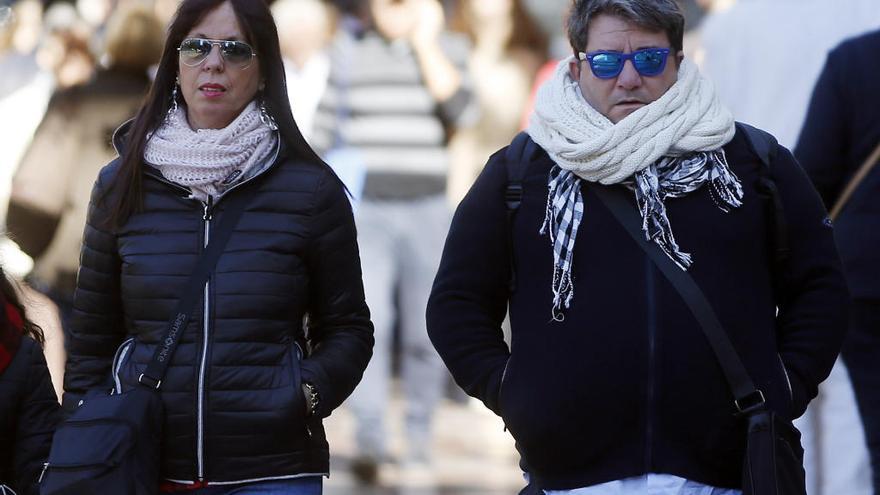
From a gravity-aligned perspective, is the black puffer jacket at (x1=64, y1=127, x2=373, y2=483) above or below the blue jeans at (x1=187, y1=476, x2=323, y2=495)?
above

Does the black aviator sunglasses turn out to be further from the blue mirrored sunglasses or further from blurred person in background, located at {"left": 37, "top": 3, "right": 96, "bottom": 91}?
blurred person in background, located at {"left": 37, "top": 3, "right": 96, "bottom": 91}

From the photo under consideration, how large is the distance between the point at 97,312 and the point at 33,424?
12.1 inches

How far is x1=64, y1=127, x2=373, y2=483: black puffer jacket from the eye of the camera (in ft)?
13.0

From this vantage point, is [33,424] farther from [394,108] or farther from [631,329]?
[394,108]

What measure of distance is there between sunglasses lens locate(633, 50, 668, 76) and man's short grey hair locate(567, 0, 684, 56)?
6 centimetres

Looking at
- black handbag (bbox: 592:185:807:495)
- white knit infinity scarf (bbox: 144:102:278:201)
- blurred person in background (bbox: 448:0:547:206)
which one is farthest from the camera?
blurred person in background (bbox: 448:0:547:206)

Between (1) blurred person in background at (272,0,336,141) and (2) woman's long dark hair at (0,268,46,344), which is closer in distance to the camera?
(2) woman's long dark hair at (0,268,46,344)

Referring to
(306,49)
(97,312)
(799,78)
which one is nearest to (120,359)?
(97,312)

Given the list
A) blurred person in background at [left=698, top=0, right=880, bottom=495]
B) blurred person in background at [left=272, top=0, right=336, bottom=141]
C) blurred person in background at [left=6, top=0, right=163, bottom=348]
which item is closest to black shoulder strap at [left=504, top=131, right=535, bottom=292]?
blurred person in background at [left=698, top=0, right=880, bottom=495]

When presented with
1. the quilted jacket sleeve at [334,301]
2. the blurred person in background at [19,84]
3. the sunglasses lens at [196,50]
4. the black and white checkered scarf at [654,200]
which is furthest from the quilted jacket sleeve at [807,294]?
the blurred person in background at [19,84]

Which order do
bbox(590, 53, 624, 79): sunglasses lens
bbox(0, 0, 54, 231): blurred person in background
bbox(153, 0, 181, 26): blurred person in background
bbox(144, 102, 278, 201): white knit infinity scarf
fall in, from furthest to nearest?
bbox(0, 0, 54, 231): blurred person in background
bbox(153, 0, 181, 26): blurred person in background
bbox(144, 102, 278, 201): white knit infinity scarf
bbox(590, 53, 624, 79): sunglasses lens

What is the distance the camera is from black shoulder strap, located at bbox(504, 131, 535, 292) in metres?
3.92

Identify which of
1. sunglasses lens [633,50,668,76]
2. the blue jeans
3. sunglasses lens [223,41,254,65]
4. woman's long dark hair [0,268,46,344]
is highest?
sunglasses lens [223,41,254,65]

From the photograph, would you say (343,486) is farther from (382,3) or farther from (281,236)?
(281,236)
